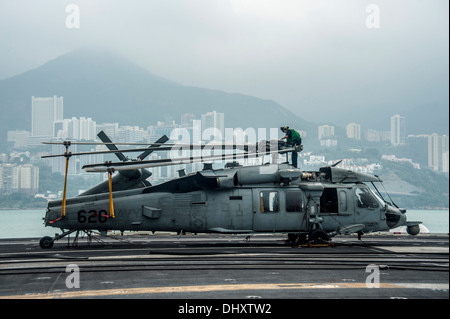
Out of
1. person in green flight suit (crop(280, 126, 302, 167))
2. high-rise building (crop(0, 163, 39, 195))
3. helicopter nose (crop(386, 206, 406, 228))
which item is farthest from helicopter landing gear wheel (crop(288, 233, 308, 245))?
high-rise building (crop(0, 163, 39, 195))

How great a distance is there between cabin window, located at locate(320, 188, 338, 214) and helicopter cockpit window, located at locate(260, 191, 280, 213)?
2.23m

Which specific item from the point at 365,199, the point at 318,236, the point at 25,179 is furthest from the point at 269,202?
the point at 25,179

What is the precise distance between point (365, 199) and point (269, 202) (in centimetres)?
469

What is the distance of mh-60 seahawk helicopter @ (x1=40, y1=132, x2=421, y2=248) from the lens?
783 inches

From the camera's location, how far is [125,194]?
2030 cm

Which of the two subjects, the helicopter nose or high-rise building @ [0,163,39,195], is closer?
the helicopter nose

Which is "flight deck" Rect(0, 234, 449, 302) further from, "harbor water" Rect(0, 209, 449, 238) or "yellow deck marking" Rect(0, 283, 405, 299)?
"harbor water" Rect(0, 209, 449, 238)

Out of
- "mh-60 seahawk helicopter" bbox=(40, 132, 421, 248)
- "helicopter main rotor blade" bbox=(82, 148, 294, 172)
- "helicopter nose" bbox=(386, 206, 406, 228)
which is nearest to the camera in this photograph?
"helicopter main rotor blade" bbox=(82, 148, 294, 172)

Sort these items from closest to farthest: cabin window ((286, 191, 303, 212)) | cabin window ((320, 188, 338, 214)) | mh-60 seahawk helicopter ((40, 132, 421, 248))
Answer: mh-60 seahawk helicopter ((40, 132, 421, 248)) → cabin window ((286, 191, 303, 212)) → cabin window ((320, 188, 338, 214))

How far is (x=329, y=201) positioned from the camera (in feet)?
69.4

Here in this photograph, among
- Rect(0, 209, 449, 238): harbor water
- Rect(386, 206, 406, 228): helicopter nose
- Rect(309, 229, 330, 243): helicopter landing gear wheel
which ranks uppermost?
Rect(386, 206, 406, 228): helicopter nose

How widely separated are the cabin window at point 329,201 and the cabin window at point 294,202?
3.93 ft
